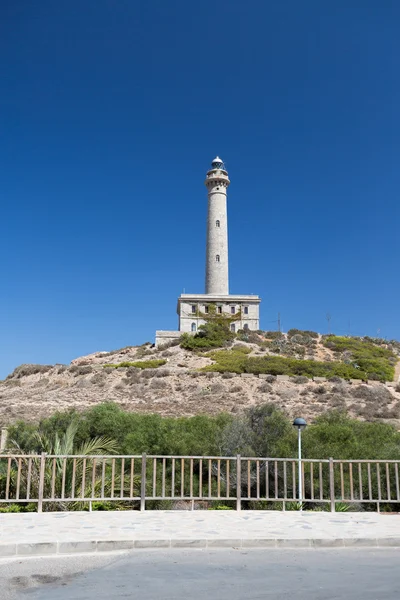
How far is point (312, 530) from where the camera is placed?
24.9 feet

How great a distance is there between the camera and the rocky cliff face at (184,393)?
32.5 m

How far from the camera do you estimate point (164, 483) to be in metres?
9.54

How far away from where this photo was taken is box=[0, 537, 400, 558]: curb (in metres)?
6.31

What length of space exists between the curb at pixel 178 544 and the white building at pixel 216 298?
47.1 metres

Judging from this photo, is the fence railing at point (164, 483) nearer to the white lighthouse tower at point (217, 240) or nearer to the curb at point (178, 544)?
the curb at point (178, 544)

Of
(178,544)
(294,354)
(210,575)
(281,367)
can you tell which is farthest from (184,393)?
(210,575)

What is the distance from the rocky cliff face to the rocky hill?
65 millimetres

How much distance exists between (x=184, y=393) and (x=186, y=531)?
1184 inches

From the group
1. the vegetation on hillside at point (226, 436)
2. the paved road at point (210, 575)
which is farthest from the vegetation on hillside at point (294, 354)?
the paved road at point (210, 575)

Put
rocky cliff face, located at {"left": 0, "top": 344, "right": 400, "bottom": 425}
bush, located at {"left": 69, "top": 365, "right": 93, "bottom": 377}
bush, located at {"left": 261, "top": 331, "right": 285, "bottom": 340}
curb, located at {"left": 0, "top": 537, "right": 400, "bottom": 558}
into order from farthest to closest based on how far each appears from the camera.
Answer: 1. bush, located at {"left": 261, "top": 331, "right": 285, "bottom": 340}
2. bush, located at {"left": 69, "top": 365, "right": 93, "bottom": 377}
3. rocky cliff face, located at {"left": 0, "top": 344, "right": 400, "bottom": 425}
4. curb, located at {"left": 0, "top": 537, "right": 400, "bottom": 558}

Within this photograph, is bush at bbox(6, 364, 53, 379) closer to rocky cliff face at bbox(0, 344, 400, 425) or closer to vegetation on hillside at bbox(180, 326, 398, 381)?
rocky cliff face at bbox(0, 344, 400, 425)

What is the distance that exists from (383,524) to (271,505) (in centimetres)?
338

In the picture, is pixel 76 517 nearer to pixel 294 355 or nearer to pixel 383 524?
pixel 383 524

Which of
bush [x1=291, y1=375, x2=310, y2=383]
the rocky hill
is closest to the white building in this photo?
the rocky hill
